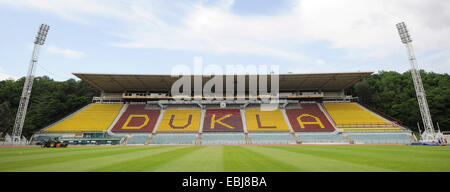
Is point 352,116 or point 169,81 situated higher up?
point 169,81

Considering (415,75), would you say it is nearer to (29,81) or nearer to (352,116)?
(352,116)

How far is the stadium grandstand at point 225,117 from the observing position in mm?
30812

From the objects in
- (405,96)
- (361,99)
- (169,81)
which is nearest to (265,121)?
(169,81)

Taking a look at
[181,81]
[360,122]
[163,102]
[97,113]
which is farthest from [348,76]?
[97,113]

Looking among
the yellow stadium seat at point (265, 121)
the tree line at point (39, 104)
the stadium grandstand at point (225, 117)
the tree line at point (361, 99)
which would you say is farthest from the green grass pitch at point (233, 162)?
the tree line at point (361, 99)

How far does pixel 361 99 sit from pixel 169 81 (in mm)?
47797

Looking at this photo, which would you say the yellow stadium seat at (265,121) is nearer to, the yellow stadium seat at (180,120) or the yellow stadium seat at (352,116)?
the yellow stadium seat at (180,120)

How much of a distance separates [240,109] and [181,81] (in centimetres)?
1290

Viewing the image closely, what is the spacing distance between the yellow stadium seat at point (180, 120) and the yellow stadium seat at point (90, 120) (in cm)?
940

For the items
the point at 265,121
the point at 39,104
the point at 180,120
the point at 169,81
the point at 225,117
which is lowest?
the point at 265,121

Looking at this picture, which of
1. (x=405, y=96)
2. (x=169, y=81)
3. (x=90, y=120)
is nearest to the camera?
(x=90, y=120)

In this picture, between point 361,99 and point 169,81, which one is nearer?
point 169,81

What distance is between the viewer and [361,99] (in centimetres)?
5291
